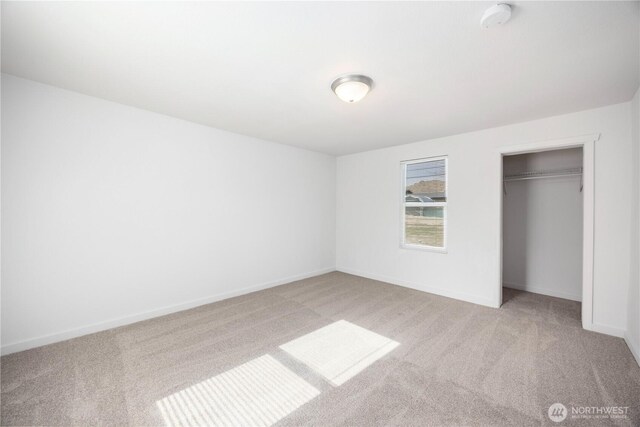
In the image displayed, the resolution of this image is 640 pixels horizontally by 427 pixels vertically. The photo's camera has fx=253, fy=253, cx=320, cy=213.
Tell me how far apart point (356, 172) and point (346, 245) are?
4.96 ft

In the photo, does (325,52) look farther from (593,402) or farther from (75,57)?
(593,402)

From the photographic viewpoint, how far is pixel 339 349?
7.84ft

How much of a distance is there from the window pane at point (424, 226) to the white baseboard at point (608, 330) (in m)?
1.81

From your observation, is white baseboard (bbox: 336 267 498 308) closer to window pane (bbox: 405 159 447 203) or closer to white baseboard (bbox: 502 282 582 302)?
white baseboard (bbox: 502 282 582 302)

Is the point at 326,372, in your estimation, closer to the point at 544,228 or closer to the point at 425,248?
the point at 425,248

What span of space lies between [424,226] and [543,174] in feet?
6.24

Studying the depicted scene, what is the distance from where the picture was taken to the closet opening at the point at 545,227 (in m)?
3.67

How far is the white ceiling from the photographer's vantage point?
1469 mm

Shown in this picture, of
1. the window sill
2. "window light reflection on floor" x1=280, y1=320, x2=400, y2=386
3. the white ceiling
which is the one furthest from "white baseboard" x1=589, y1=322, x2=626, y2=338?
the white ceiling

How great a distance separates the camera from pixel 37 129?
2.34 metres

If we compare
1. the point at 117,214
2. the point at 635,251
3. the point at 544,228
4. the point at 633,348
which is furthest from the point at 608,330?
the point at 117,214

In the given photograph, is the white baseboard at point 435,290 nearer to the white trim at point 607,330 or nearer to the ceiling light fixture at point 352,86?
the white trim at point 607,330

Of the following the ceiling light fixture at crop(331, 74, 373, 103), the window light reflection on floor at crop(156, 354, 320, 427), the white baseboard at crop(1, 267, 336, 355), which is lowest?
the window light reflection on floor at crop(156, 354, 320, 427)

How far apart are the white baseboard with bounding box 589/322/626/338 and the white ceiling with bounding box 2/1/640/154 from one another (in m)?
2.36
